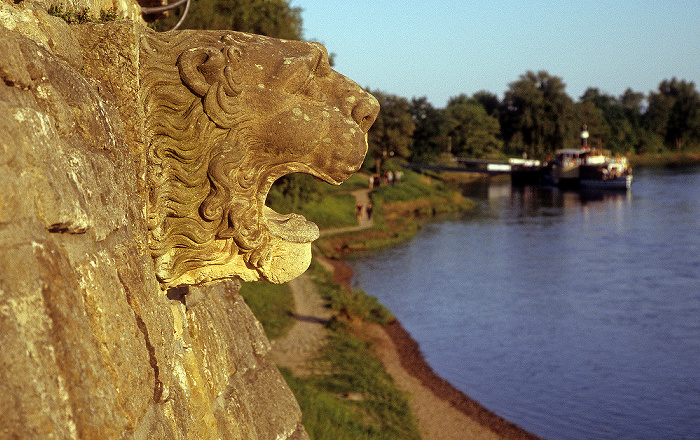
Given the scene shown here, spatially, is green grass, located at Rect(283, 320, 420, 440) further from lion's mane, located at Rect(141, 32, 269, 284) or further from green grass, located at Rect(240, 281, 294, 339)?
lion's mane, located at Rect(141, 32, 269, 284)

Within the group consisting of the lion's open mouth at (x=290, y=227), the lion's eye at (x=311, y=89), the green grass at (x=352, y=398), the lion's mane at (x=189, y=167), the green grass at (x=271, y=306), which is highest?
the lion's eye at (x=311, y=89)

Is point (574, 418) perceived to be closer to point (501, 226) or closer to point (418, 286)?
point (418, 286)

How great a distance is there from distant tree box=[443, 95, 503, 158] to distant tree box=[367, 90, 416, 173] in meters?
20.9

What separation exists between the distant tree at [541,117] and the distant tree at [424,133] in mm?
10221

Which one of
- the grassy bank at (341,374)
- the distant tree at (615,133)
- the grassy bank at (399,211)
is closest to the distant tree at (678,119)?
the distant tree at (615,133)

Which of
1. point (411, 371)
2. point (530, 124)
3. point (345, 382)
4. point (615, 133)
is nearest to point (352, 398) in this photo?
point (345, 382)

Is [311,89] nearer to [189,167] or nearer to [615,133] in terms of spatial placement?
[189,167]

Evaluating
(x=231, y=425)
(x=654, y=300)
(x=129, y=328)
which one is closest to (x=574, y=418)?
(x=654, y=300)

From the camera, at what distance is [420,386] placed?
18.7m

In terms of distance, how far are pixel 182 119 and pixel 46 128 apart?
79cm

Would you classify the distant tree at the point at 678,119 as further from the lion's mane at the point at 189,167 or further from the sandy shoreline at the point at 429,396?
the lion's mane at the point at 189,167

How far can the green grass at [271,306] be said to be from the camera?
19438mm

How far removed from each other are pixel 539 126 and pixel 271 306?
75067 millimetres

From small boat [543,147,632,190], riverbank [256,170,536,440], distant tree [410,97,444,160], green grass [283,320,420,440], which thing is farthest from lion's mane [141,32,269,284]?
distant tree [410,97,444,160]
